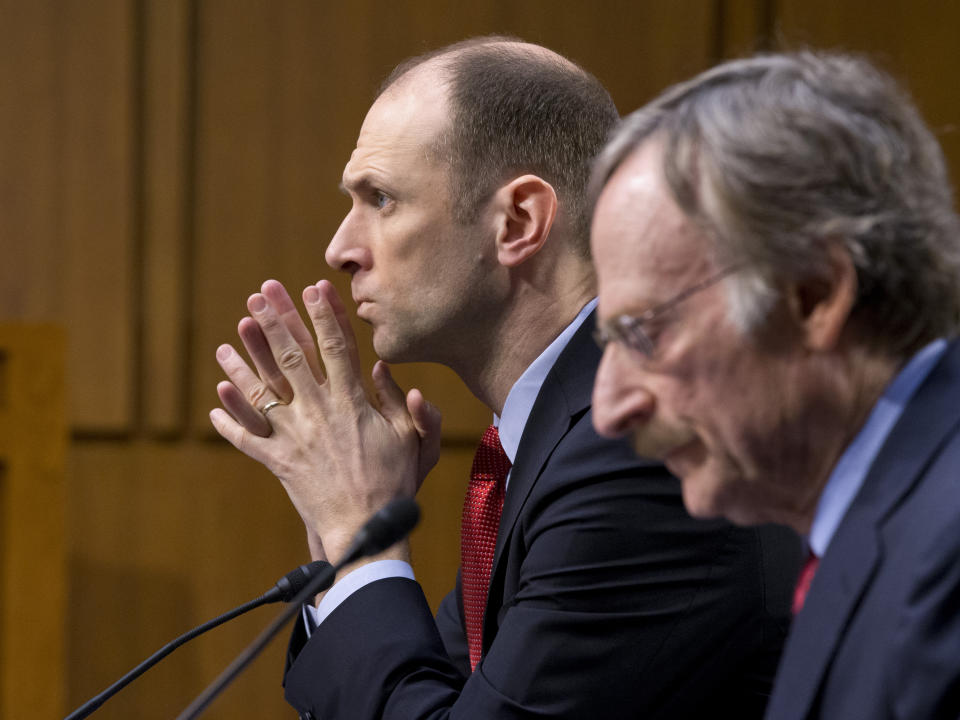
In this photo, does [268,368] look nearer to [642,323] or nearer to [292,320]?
[292,320]

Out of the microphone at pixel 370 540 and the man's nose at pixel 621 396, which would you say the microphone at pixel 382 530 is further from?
the man's nose at pixel 621 396

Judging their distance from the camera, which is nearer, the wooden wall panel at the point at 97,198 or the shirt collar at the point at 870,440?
the shirt collar at the point at 870,440

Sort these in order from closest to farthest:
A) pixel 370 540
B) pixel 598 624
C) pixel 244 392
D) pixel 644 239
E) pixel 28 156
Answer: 1. pixel 644 239
2. pixel 370 540
3. pixel 598 624
4. pixel 244 392
5. pixel 28 156

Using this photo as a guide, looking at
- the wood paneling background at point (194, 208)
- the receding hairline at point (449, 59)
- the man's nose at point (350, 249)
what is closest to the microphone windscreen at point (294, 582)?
the man's nose at point (350, 249)

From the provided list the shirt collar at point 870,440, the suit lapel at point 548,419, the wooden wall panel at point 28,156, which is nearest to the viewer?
the shirt collar at point 870,440

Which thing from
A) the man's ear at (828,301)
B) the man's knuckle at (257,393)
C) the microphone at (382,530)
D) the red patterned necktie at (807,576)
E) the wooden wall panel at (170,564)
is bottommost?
the wooden wall panel at (170,564)

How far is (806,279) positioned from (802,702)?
28 cm

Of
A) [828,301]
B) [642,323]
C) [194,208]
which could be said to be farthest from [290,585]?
[194,208]

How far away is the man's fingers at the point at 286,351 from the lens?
1.53m

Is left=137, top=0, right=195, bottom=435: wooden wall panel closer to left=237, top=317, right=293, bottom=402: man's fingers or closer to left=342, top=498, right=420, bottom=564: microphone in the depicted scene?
left=237, top=317, right=293, bottom=402: man's fingers

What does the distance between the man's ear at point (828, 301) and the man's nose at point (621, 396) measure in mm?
126

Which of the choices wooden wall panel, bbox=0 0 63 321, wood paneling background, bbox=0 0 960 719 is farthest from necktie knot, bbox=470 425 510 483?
wooden wall panel, bbox=0 0 63 321

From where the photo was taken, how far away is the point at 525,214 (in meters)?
1.48

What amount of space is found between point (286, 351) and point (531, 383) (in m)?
0.32
